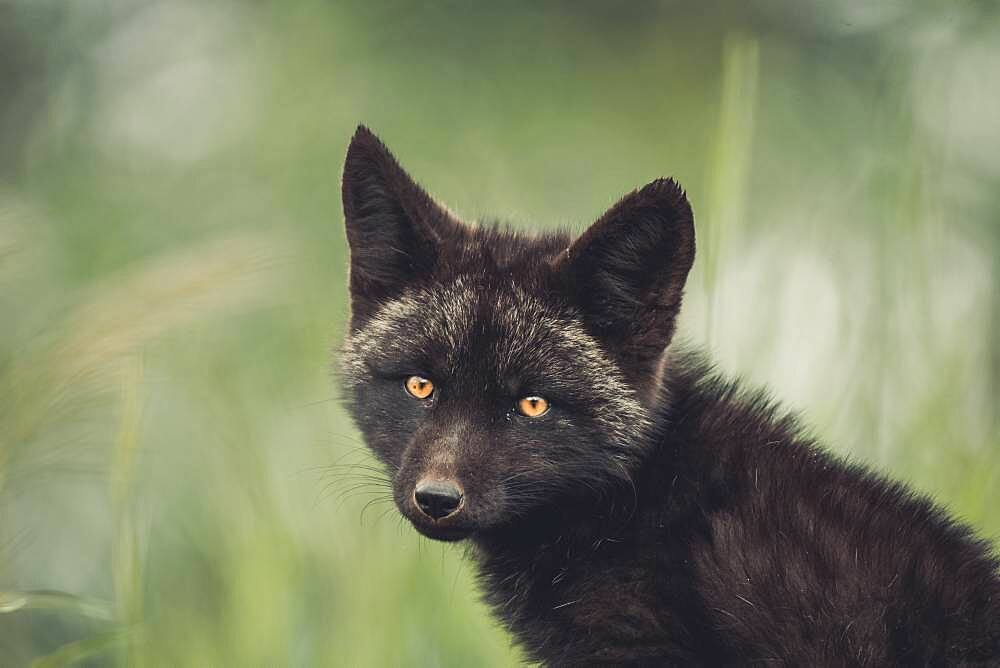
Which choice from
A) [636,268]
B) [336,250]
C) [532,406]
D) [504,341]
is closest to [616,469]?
[532,406]

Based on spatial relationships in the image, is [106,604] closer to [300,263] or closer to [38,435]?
[38,435]

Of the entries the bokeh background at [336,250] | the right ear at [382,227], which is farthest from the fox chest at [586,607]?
the right ear at [382,227]

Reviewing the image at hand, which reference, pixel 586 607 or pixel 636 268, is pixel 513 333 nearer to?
pixel 636 268

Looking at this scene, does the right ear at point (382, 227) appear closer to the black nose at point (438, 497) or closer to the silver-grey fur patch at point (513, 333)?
the silver-grey fur patch at point (513, 333)

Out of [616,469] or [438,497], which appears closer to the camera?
[438,497]

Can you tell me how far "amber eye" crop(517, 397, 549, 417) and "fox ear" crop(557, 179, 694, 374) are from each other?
391mm

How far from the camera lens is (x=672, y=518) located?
4410 mm

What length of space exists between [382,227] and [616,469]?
1.46m

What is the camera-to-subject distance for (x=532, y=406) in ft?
15.1

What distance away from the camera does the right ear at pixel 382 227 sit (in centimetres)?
492

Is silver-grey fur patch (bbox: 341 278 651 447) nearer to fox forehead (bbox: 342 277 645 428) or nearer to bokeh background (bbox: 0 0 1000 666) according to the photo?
fox forehead (bbox: 342 277 645 428)

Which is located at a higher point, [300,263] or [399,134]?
[399,134]

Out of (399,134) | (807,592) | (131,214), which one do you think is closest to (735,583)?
(807,592)

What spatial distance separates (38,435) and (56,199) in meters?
7.18
